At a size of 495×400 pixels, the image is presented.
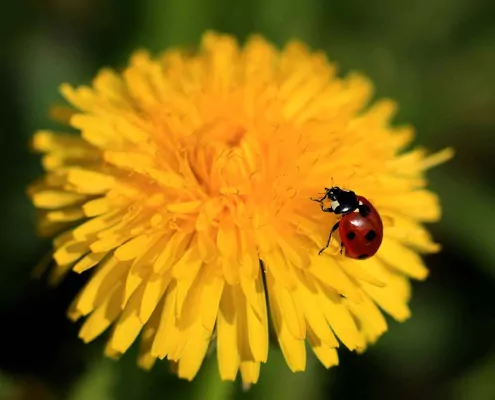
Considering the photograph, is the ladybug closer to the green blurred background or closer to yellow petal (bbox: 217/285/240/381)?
yellow petal (bbox: 217/285/240/381)

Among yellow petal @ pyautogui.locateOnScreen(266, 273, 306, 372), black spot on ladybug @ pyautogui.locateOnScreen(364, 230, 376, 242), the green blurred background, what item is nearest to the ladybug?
black spot on ladybug @ pyautogui.locateOnScreen(364, 230, 376, 242)

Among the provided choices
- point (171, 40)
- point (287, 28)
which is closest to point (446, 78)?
point (287, 28)

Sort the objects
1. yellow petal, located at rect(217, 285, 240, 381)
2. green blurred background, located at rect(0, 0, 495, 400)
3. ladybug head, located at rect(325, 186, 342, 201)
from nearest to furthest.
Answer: yellow petal, located at rect(217, 285, 240, 381) → ladybug head, located at rect(325, 186, 342, 201) → green blurred background, located at rect(0, 0, 495, 400)

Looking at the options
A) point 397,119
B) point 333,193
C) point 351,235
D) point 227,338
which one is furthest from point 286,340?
point 397,119

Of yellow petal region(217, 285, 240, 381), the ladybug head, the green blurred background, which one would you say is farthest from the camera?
the green blurred background

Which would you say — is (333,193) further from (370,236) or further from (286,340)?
(286,340)

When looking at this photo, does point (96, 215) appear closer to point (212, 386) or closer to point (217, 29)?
point (212, 386)
